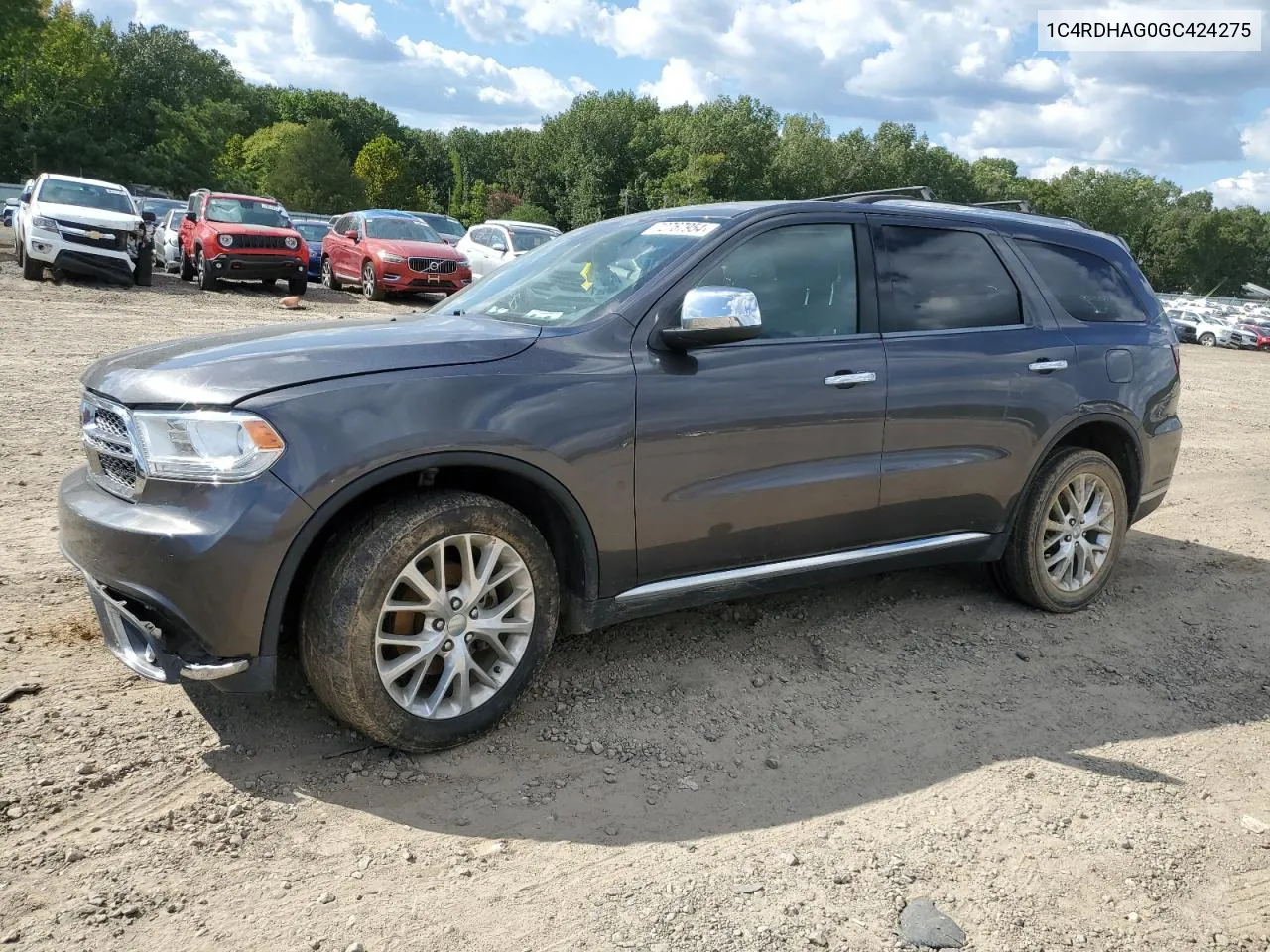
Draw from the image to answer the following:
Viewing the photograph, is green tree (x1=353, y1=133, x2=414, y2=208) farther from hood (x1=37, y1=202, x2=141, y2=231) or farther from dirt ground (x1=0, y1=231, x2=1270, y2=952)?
dirt ground (x1=0, y1=231, x2=1270, y2=952)

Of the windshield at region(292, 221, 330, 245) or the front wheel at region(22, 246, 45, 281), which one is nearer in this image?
the front wheel at region(22, 246, 45, 281)

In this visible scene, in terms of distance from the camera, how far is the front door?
12.2ft

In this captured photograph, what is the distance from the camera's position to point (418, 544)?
323 centimetres

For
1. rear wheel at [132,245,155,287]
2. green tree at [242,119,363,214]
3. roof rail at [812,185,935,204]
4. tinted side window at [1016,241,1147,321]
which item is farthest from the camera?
green tree at [242,119,363,214]

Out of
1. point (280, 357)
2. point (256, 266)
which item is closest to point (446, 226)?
point (256, 266)

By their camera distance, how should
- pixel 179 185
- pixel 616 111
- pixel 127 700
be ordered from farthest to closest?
1. pixel 616 111
2. pixel 179 185
3. pixel 127 700

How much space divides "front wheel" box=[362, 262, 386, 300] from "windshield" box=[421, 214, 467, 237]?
4266 millimetres

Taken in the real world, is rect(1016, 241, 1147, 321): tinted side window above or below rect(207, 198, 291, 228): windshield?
below

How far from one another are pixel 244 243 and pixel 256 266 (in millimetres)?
434

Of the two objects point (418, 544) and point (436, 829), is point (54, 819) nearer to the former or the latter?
point (436, 829)

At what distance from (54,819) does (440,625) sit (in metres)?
1.19

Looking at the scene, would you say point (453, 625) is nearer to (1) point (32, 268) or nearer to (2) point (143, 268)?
(2) point (143, 268)

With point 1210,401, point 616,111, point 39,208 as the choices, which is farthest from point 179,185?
point 1210,401

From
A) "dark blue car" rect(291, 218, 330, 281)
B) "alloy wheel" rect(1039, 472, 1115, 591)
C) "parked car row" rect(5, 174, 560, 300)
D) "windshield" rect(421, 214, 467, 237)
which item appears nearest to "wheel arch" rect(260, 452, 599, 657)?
"alloy wheel" rect(1039, 472, 1115, 591)
